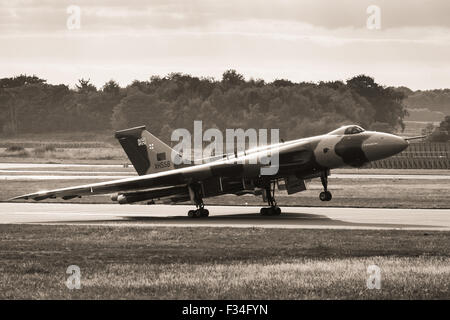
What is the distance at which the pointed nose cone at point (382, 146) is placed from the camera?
2935 centimetres

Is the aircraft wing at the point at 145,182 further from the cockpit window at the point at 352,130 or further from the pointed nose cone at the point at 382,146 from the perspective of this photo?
the pointed nose cone at the point at 382,146

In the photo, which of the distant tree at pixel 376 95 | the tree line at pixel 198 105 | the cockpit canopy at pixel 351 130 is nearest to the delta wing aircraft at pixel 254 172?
the cockpit canopy at pixel 351 130

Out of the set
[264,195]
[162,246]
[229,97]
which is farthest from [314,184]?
[229,97]

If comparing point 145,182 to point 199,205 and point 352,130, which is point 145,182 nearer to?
point 199,205

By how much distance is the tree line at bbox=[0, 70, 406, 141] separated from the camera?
117 m

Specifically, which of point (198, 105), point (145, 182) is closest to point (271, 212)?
point (145, 182)

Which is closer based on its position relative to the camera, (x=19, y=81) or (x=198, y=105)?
(x=198, y=105)

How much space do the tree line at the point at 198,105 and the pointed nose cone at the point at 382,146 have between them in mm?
57596

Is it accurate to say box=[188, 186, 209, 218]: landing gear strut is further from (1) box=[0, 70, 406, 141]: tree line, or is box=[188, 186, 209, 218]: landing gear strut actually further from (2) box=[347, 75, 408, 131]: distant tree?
(2) box=[347, 75, 408, 131]: distant tree

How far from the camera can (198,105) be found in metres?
142

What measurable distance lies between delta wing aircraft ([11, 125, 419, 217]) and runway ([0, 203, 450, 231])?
3.39 feet

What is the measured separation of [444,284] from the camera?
1672 centimetres

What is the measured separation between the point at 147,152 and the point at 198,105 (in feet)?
352
